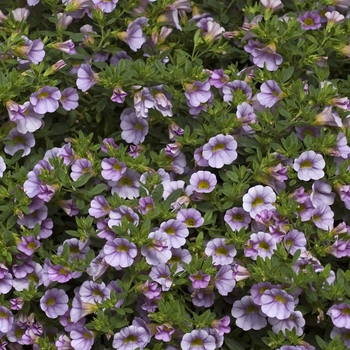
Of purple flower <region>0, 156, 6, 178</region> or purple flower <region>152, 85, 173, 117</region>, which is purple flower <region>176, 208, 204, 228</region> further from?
purple flower <region>0, 156, 6, 178</region>

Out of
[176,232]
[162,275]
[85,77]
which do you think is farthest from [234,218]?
[85,77]

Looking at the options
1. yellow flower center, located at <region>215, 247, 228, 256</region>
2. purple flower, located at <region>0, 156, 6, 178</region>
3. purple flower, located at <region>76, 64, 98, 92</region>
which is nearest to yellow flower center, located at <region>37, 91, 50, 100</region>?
purple flower, located at <region>76, 64, 98, 92</region>

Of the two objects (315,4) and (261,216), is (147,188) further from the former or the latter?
(315,4)

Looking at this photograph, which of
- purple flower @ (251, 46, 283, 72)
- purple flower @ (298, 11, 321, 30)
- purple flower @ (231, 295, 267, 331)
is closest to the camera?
purple flower @ (231, 295, 267, 331)

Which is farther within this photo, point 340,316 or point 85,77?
point 85,77

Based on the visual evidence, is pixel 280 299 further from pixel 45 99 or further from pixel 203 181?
pixel 45 99
